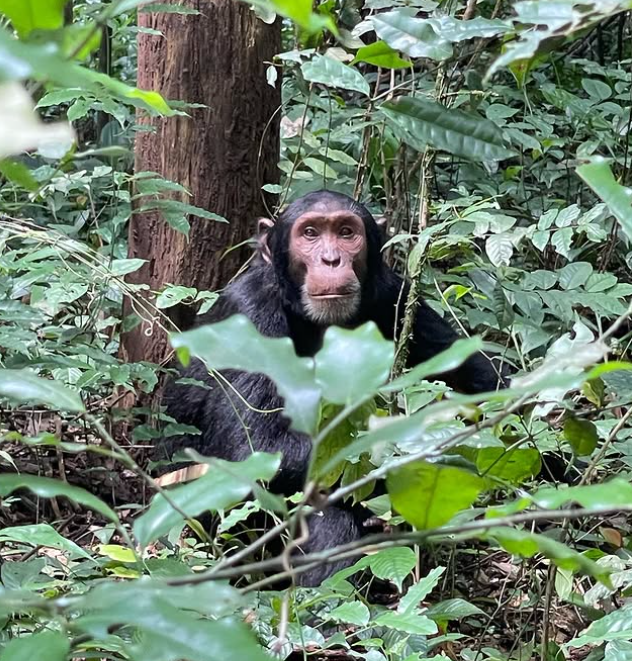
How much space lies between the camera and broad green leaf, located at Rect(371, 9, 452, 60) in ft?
7.07

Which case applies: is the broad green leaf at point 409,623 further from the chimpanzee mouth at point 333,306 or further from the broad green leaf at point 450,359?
the chimpanzee mouth at point 333,306

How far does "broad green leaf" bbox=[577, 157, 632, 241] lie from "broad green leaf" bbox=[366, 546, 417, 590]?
132cm

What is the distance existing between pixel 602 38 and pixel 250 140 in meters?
4.64

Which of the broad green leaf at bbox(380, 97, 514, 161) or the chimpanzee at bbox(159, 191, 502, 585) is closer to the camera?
the broad green leaf at bbox(380, 97, 514, 161)

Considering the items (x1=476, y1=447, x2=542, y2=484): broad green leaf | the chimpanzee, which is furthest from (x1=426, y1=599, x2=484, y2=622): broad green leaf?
the chimpanzee

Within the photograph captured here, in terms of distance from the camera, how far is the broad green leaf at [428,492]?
129 centimetres

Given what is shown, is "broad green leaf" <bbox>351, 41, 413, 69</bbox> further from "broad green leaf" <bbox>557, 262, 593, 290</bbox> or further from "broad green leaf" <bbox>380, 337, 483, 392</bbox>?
"broad green leaf" <bbox>557, 262, 593, 290</bbox>

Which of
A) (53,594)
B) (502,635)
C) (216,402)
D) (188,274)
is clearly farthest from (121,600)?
(188,274)

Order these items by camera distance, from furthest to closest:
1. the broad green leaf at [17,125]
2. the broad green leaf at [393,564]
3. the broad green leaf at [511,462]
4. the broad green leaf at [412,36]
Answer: the broad green leaf at [393,564], the broad green leaf at [511,462], the broad green leaf at [412,36], the broad green leaf at [17,125]

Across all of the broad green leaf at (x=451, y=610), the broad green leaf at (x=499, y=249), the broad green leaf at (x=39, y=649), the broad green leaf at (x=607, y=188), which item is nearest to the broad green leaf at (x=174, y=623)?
the broad green leaf at (x=39, y=649)

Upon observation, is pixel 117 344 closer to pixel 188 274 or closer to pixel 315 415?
pixel 188 274

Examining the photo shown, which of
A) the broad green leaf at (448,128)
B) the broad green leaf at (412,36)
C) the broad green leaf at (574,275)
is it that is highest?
the broad green leaf at (412,36)

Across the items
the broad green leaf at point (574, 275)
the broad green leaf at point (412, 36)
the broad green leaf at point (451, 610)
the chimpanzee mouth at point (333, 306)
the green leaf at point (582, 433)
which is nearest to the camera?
the broad green leaf at point (412, 36)

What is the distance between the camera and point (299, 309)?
4.79 metres
